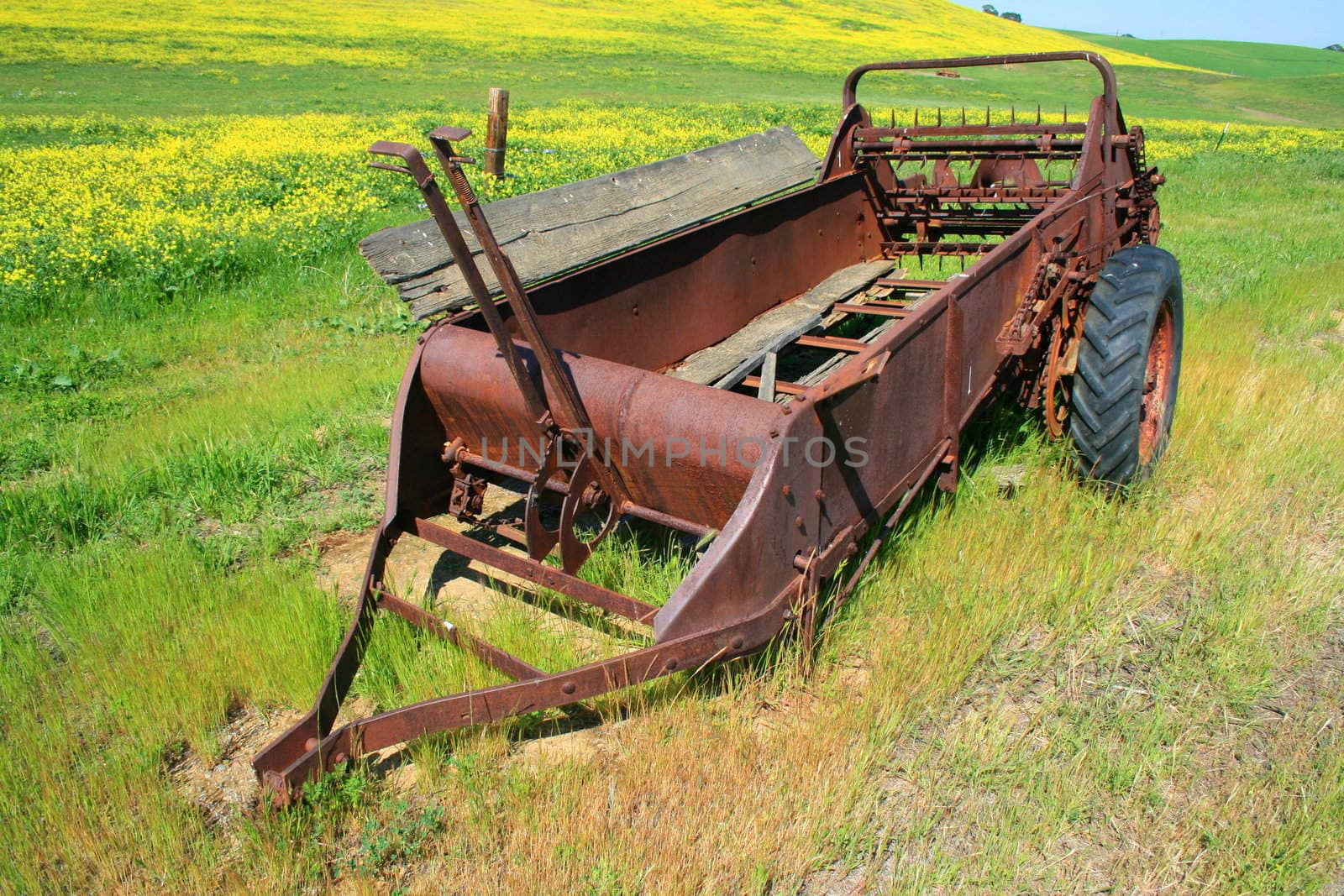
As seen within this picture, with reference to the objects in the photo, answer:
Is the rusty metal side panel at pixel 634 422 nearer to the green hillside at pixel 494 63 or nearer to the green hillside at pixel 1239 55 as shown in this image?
the green hillside at pixel 494 63

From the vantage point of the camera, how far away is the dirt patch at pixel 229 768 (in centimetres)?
256

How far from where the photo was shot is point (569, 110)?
945 inches

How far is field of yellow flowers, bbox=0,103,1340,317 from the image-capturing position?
8773 millimetres

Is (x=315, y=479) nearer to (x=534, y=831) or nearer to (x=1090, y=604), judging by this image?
(x=534, y=831)

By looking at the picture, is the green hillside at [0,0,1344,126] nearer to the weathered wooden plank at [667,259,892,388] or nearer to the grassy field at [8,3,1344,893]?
the weathered wooden plank at [667,259,892,388]

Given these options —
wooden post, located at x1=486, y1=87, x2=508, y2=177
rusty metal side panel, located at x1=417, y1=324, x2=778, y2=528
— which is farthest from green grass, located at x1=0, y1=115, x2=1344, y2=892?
wooden post, located at x1=486, y1=87, x2=508, y2=177

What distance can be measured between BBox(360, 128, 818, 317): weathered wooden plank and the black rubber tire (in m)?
2.57

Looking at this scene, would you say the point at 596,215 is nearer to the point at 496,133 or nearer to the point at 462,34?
the point at 496,133

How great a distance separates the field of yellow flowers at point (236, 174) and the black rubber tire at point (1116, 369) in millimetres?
7522

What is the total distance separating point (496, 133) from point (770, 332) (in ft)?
21.7

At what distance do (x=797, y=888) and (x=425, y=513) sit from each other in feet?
6.17

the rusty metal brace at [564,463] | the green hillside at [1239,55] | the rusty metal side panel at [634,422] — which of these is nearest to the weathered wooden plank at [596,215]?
the rusty metal side panel at [634,422]

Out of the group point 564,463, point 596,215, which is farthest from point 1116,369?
point 596,215

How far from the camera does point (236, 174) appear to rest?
13812mm
